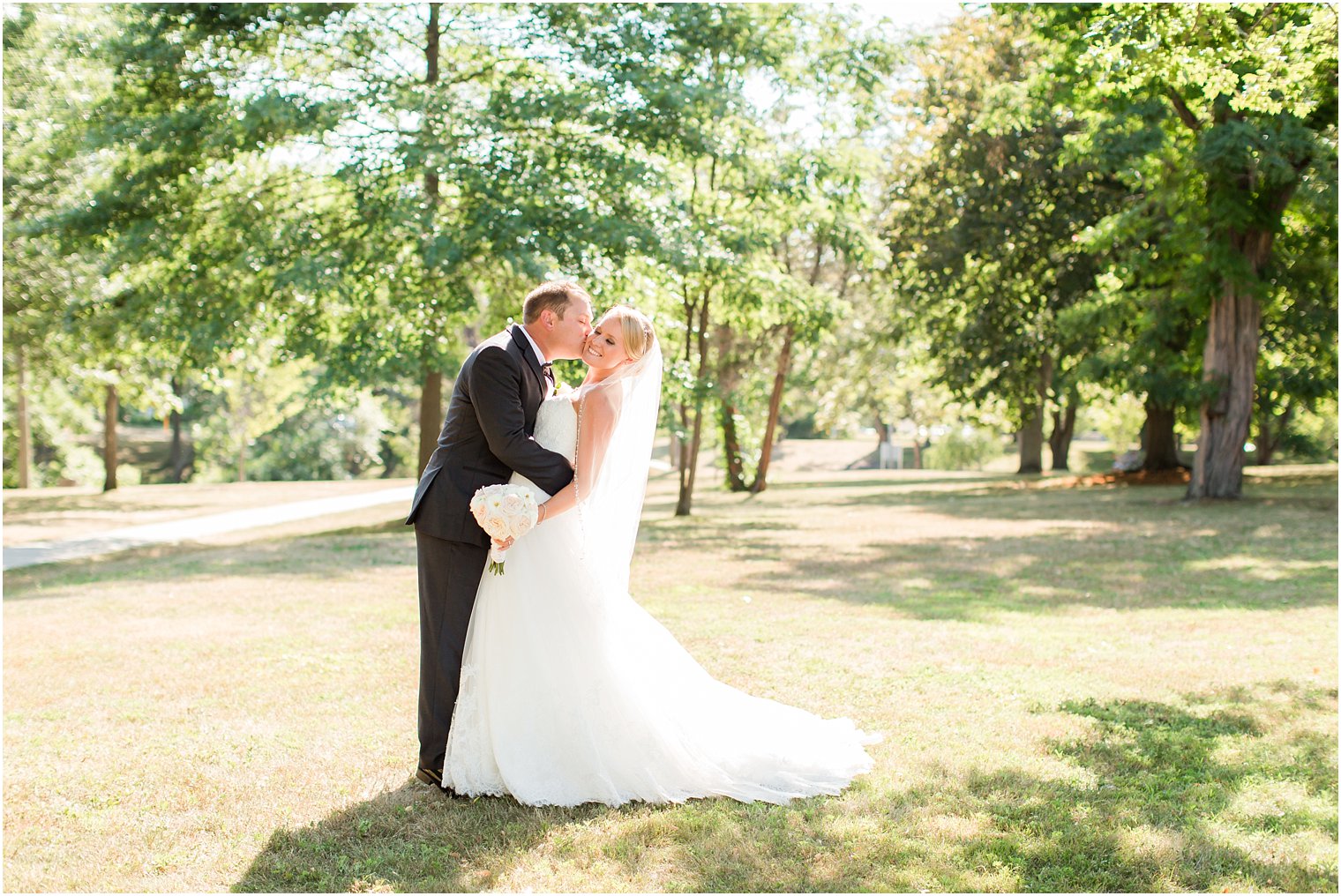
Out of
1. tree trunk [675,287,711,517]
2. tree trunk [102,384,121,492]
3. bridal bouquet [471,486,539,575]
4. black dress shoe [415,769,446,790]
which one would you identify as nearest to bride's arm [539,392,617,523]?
bridal bouquet [471,486,539,575]

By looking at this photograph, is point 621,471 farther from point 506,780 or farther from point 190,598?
point 190,598

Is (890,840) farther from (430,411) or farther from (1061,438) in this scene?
(1061,438)

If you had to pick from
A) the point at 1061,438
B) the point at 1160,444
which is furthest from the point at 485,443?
the point at 1061,438

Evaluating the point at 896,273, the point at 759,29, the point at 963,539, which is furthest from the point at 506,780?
the point at 896,273

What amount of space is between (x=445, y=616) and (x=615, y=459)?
106 centimetres

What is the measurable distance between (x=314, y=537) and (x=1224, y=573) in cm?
1346

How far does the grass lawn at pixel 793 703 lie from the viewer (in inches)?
168

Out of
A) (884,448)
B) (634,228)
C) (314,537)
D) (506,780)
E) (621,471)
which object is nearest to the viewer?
(506,780)

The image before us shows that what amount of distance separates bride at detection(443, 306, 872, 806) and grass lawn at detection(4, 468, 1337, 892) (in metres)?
0.15

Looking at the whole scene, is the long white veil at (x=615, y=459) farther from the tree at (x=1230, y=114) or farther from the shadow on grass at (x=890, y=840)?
the tree at (x=1230, y=114)

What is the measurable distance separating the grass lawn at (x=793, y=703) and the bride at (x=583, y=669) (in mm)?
154

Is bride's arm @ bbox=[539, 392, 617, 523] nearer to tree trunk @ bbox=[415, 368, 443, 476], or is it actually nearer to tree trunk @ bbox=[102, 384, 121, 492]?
tree trunk @ bbox=[415, 368, 443, 476]

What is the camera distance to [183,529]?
Answer: 2020 cm

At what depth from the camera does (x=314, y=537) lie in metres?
18.2
